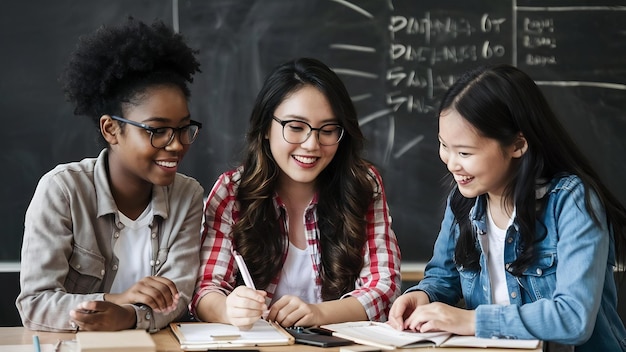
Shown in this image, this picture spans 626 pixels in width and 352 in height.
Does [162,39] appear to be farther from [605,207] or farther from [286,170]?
[605,207]

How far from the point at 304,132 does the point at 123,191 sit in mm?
501

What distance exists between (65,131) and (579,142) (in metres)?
2.10

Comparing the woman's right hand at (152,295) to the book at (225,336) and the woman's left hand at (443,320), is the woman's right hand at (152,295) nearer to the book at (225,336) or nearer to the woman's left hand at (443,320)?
the book at (225,336)

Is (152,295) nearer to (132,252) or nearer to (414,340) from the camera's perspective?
(132,252)

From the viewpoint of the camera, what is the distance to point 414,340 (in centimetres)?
168

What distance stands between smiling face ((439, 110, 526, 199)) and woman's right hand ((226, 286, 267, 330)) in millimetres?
542

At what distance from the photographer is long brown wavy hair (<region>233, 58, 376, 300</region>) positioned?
2258 mm

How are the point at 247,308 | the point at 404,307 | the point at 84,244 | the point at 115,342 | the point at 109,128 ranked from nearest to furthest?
the point at 115,342, the point at 247,308, the point at 404,307, the point at 84,244, the point at 109,128

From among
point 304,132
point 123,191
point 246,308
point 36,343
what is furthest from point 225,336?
point 304,132

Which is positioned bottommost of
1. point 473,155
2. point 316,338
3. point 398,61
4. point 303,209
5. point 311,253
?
point 316,338

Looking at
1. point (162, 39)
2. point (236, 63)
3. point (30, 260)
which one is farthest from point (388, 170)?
point (30, 260)

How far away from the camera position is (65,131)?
3.26 m

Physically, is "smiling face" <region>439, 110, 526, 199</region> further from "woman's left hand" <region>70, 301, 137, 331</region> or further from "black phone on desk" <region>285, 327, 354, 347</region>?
"woman's left hand" <region>70, 301, 137, 331</region>

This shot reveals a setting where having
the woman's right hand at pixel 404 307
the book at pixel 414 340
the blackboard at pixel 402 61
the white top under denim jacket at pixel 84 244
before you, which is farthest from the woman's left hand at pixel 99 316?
the blackboard at pixel 402 61
